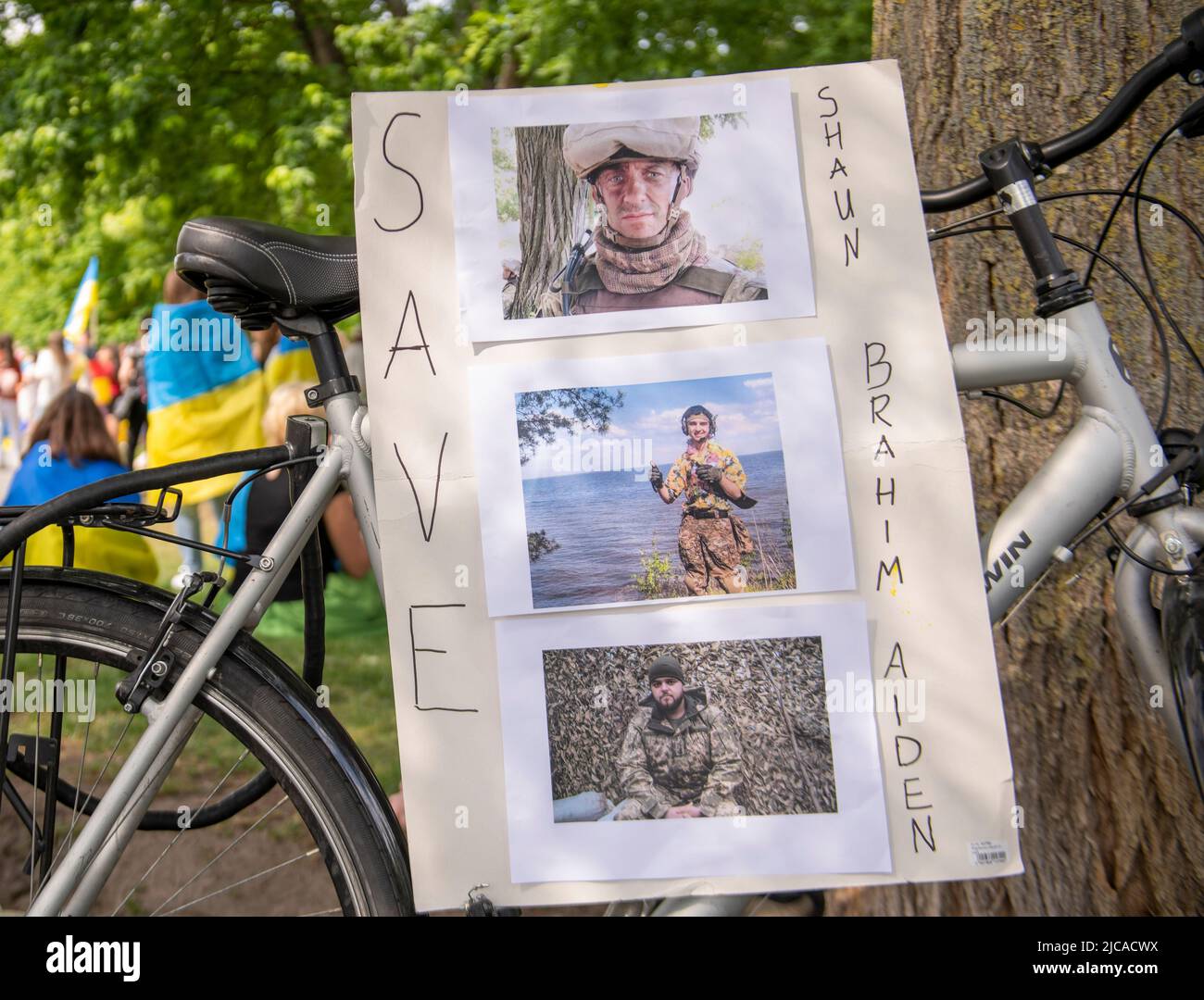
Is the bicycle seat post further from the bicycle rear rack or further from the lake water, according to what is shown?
the bicycle rear rack

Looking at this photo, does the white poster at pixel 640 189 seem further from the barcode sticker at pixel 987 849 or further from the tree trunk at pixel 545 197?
the barcode sticker at pixel 987 849

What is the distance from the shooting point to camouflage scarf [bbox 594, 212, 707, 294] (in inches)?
56.6

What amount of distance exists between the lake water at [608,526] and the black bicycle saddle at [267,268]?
402mm

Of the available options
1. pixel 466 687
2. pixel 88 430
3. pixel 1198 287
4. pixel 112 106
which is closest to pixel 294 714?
pixel 466 687

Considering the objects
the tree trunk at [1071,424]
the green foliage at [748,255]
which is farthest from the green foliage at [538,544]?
the tree trunk at [1071,424]

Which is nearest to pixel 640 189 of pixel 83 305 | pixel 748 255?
pixel 748 255

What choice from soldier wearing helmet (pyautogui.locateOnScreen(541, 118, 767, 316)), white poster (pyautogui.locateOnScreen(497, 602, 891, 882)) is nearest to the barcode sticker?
white poster (pyautogui.locateOnScreen(497, 602, 891, 882))

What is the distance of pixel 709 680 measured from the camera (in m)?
1.42

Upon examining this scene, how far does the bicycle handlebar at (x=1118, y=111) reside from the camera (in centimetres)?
138

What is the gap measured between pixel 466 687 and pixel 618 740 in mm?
217

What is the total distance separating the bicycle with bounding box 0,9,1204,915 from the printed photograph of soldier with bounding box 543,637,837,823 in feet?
0.55

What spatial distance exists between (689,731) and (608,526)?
295mm

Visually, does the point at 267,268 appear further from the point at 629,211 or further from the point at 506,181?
the point at 629,211
